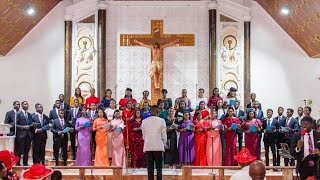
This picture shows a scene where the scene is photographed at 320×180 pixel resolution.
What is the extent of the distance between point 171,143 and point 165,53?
13.6 ft

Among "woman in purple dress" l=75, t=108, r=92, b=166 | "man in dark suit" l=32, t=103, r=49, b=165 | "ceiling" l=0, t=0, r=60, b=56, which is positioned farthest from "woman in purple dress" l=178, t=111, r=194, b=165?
"ceiling" l=0, t=0, r=60, b=56

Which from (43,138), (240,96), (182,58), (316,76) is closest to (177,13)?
(182,58)

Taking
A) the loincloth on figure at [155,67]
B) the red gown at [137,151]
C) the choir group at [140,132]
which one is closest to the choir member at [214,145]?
the choir group at [140,132]

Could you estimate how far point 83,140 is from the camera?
10883mm

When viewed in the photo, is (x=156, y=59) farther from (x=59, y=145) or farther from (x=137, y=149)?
(x=59, y=145)

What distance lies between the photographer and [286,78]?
568 inches

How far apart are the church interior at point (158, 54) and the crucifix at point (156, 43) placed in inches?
1.1

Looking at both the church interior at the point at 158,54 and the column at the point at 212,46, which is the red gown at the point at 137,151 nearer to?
the church interior at the point at 158,54

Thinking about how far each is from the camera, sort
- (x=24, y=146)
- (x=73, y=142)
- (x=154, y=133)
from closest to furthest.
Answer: (x=154, y=133)
(x=24, y=146)
(x=73, y=142)

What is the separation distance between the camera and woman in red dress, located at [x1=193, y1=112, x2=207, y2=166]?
35.6 ft

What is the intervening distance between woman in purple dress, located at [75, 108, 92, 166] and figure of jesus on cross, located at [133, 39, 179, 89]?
3647mm

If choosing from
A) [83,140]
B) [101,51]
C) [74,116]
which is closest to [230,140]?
[83,140]

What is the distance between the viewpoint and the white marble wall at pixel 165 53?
571 inches

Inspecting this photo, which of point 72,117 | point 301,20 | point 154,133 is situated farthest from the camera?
point 301,20
